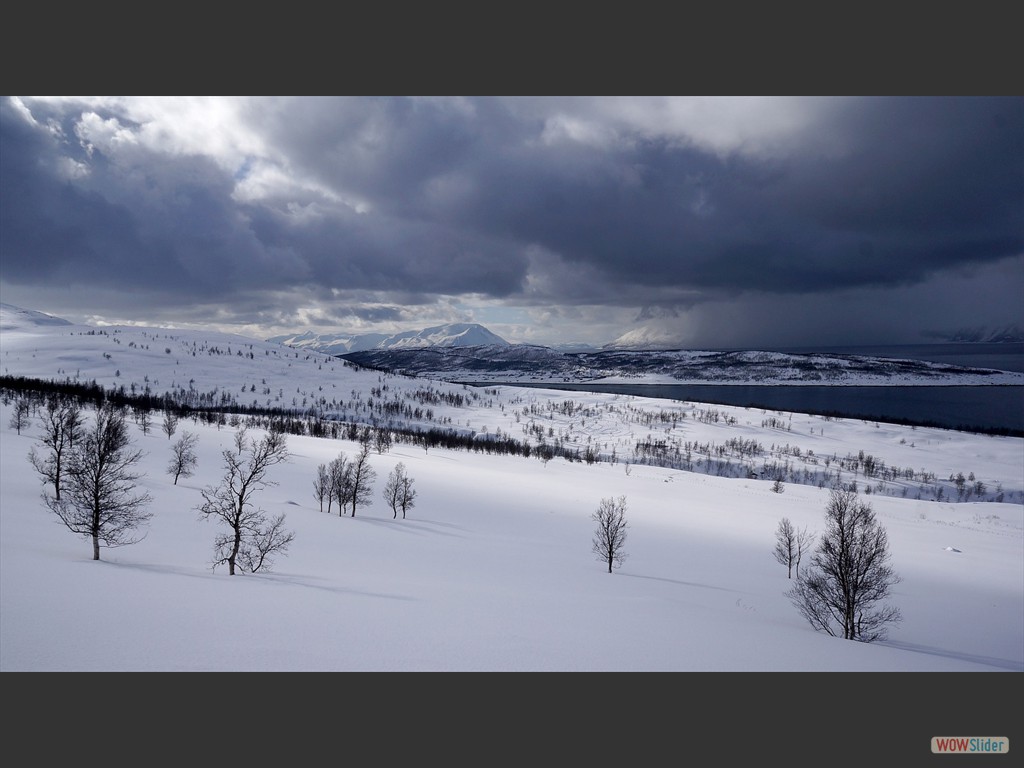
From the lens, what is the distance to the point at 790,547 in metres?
33.4

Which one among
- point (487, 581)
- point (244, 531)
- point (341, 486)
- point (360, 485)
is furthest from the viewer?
point (360, 485)

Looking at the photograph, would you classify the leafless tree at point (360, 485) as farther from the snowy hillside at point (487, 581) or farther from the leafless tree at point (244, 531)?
the leafless tree at point (244, 531)

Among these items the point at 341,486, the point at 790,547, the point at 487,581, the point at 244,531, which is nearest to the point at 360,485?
the point at 341,486

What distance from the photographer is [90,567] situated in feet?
49.6

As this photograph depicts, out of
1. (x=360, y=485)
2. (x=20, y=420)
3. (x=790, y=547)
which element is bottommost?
(x=790, y=547)

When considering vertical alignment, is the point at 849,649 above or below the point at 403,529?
above

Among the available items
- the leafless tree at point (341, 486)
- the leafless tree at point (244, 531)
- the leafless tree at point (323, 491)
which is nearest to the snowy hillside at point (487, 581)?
the leafless tree at point (244, 531)

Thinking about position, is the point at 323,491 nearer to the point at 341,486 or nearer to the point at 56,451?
the point at 341,486

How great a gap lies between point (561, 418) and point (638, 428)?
3191cm

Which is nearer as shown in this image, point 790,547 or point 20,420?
point 790,547

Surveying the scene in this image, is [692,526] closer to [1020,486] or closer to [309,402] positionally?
[1020,486]

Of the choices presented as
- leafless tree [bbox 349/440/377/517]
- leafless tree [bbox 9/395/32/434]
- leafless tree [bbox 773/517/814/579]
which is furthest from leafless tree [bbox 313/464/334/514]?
leafless tree [bbox 9/395/32/434]

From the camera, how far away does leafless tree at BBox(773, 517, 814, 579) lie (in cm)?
3438

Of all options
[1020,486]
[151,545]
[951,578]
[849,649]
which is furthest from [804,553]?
[1020,486]
